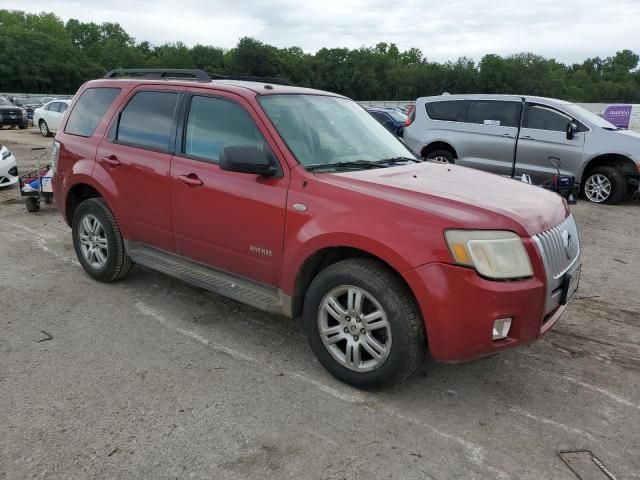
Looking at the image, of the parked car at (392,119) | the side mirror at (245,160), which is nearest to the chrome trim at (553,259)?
the side mirror at (245,160)

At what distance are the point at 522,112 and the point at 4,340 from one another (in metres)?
9.55

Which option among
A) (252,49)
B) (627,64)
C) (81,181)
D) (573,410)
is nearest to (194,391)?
(573,410)

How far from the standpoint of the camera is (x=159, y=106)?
4.41m

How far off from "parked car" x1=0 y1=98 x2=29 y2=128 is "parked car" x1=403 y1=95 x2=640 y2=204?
22.0 m

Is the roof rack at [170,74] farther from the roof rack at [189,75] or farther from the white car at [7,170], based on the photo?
the white car at [7,170]

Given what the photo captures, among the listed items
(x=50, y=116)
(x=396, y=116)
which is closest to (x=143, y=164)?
(x=396, y=116)

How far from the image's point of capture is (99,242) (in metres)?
4.96

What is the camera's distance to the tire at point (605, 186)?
988cm

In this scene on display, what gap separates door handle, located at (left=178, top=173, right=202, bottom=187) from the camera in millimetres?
3938

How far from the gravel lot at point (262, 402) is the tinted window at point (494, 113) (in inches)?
255

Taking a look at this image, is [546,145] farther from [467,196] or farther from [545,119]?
[467,196]

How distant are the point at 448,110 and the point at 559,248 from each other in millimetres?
8676

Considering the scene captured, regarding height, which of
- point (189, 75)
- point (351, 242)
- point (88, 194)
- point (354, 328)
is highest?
point (189, 75)

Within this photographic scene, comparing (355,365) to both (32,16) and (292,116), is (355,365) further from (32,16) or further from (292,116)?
(32,16)
